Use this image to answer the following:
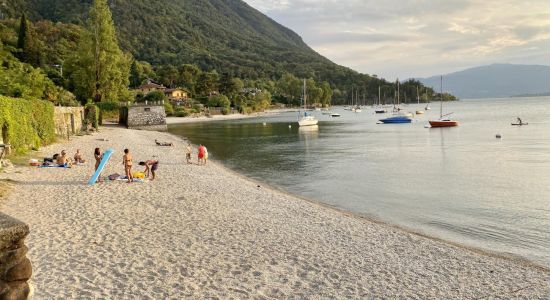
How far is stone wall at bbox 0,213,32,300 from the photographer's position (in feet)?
15.9

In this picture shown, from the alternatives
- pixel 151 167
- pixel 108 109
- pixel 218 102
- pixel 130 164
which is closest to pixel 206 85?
pixel 218 102

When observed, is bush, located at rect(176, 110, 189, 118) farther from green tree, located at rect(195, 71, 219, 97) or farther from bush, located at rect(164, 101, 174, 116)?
green tree, located at rect(195, 71, 219, 97)

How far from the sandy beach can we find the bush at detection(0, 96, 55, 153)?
788 centimetres

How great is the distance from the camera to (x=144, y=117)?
69.8 meters

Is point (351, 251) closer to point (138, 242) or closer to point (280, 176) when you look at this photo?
point (138, 242)

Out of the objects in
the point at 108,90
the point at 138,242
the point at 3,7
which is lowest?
the point at 138,242

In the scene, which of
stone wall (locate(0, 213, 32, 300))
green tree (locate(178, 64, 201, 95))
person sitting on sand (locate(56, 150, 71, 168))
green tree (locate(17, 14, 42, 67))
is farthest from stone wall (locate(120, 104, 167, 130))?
green tree (locate(178, 64, 201, 95))

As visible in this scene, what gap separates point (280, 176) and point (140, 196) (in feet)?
38.9

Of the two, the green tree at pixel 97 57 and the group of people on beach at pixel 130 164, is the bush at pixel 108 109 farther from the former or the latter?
the group of people on beach at pixel 130 164

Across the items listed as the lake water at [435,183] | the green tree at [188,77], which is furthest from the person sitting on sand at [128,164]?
the green tree at [188,77]

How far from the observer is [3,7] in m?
196

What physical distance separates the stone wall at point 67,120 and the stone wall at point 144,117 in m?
18.5

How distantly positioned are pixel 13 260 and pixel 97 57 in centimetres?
6779

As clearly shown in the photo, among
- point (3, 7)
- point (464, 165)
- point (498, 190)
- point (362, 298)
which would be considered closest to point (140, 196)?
point (362, 298)
